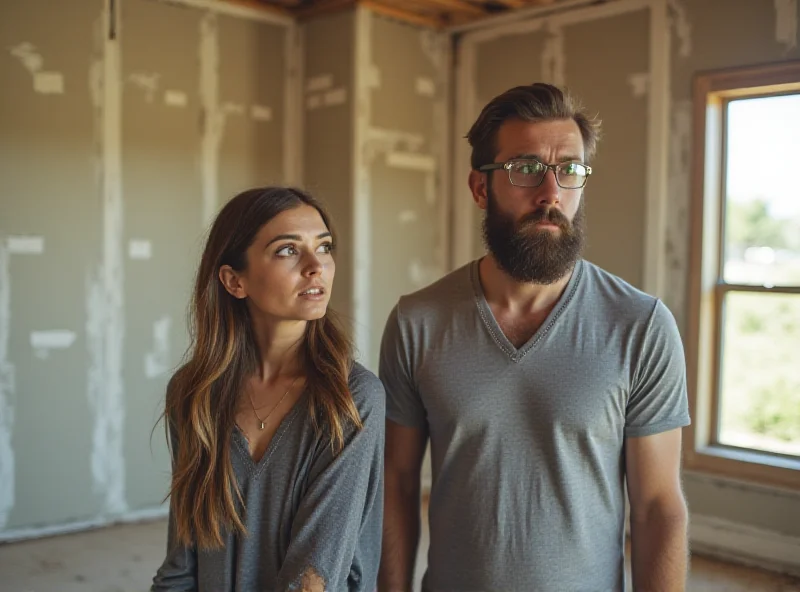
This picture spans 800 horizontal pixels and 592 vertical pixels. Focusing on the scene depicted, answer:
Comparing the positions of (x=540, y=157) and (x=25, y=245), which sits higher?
(x=540, y=157)

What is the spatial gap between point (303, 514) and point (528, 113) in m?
0.92

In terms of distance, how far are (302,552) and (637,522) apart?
68 centimetres

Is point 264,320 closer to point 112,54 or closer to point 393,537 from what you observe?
point 393,537

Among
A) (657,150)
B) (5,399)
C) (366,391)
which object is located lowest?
(5,399)

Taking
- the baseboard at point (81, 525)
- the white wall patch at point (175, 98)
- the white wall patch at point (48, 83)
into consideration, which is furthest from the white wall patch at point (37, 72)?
the baseboard at point (81, 525)

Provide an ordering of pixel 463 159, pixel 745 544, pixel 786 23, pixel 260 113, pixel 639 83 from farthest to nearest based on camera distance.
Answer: pixel 463 159, pixel 260 113, pixel 639 83, pixel 745 544, pixel 786 23

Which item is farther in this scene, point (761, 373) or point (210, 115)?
point (210, 115)

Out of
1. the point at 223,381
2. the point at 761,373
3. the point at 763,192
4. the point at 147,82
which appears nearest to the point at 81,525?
the point at 147,82

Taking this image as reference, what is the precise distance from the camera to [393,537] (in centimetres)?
171

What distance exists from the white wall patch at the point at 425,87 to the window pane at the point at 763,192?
1.84m

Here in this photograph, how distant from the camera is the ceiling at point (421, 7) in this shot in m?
4.46

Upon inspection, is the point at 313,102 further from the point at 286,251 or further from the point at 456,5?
the point at 286,251

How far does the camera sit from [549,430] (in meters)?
1.49

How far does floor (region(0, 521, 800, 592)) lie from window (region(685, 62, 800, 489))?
0.47 meters
